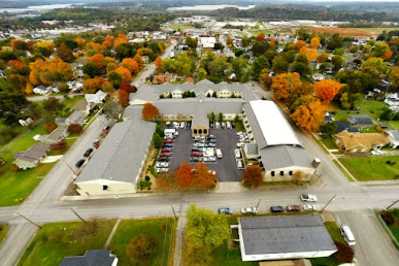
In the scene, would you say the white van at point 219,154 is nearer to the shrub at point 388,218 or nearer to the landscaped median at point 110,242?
the landscaped median at point 110,242

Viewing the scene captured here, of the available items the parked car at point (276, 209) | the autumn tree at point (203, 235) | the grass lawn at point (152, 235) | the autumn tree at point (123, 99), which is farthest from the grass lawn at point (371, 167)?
the autumn tree at point (123, 99)

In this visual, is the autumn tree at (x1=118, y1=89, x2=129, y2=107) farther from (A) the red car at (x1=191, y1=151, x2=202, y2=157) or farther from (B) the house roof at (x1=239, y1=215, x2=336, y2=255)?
(B) the house roof at (x1=239, y1=215, x2=336, y2=255)

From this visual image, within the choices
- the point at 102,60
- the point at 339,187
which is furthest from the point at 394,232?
the point at 102,60

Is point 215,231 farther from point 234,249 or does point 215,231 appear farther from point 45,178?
point 45,178

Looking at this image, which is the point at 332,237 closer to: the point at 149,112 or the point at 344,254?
the point at 344,254

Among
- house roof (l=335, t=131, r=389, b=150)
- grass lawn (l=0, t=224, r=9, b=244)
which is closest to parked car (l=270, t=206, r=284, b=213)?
house roof (l=335, t=131, r=389, b=150)
